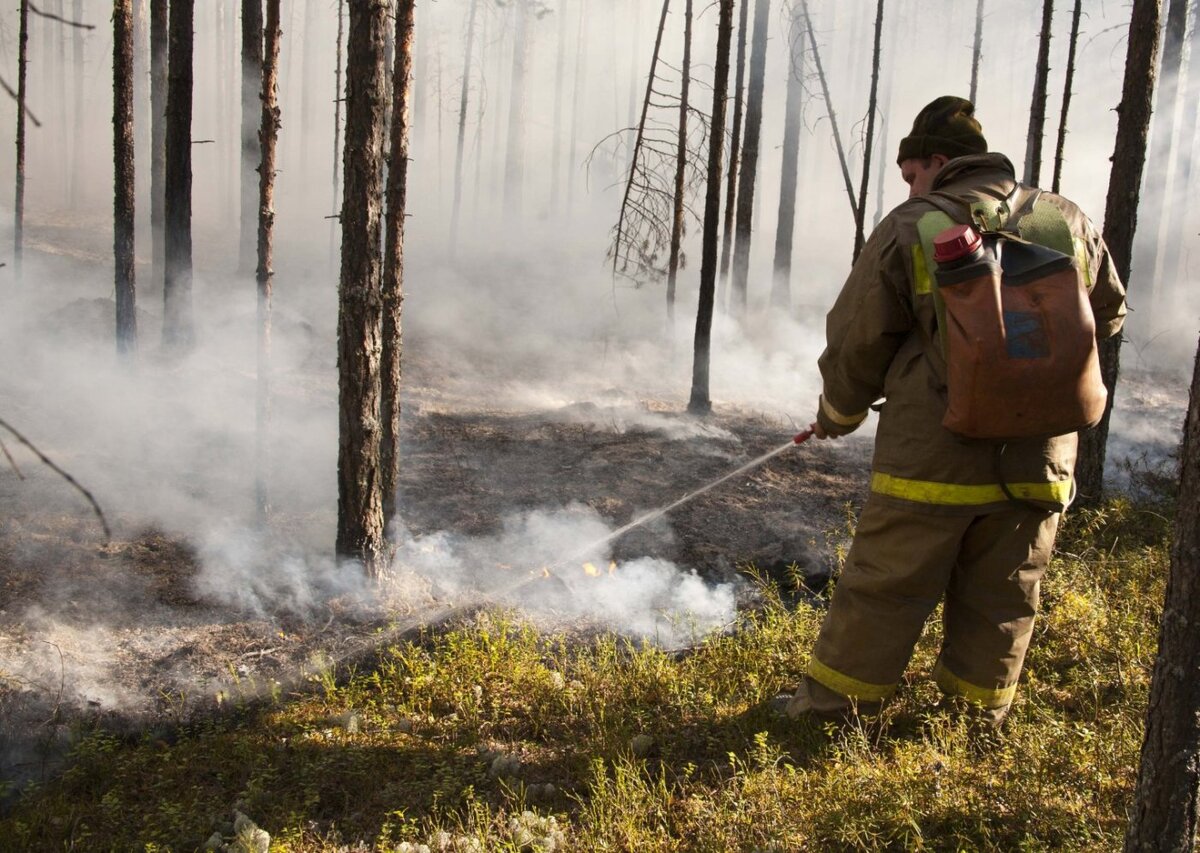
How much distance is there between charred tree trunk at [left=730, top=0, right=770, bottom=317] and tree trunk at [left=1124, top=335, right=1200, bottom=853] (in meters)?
13.9

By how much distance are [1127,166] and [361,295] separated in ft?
18.6

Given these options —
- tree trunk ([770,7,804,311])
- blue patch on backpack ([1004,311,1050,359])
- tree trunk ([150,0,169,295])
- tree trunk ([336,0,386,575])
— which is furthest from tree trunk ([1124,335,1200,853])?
tree trunk ([770,7,804,311])

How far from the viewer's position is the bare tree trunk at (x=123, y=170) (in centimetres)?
959

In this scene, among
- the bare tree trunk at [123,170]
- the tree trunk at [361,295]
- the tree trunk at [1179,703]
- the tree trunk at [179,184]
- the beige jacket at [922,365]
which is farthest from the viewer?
the tree trunk at [179,184]

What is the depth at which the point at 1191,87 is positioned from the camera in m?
27.0

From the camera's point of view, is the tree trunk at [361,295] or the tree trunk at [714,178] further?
the tree trunk at [714,178]

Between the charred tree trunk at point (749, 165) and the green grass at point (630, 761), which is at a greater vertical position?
the charred tree trunk at point (749, 165)

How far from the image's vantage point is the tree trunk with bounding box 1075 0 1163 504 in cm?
609

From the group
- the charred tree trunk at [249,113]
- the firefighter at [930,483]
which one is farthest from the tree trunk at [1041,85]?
the charred tree trunk at [249,113]

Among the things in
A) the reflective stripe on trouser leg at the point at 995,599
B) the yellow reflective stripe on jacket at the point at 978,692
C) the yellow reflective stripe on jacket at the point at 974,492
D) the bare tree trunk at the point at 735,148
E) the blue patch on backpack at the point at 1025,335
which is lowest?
the yellow reflective stripe on jacket at the point at 978,692

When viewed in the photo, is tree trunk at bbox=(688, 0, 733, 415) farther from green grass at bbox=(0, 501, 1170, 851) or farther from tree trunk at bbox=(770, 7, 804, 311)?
tree trunk at bbox=(770, 7, 804, 311)

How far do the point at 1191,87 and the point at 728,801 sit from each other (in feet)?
108

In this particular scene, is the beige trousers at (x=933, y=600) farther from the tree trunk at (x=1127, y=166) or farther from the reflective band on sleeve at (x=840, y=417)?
the tree trunk at (x=1127, y=166)

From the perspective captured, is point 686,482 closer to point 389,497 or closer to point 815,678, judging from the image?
point 389,497
